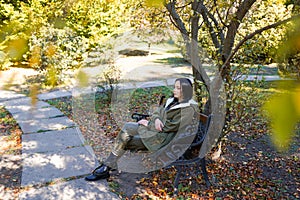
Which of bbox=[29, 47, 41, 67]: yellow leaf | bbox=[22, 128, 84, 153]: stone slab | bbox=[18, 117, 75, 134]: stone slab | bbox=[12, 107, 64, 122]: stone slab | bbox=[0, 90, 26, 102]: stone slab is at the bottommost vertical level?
bbox=[22, 128, 84, 153]: stone slab

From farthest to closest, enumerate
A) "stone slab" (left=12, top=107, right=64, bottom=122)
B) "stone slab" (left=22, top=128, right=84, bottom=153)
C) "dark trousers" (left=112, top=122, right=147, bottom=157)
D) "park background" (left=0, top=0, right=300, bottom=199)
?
"stone slab" (left=12, top=107, right=64, bottom=122) < "stone slab" (left=22, top=128, right=84, bottom=153) < "dark trousers" (left=112, top=122, right=147, bottom=157) < "park background" (left=0, top=0, right=300, bottom=199)

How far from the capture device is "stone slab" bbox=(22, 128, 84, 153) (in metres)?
3.73

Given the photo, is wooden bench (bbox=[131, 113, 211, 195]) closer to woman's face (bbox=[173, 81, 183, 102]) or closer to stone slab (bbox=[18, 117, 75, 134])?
woman's face (bbox=[173, 81, 183, 102])

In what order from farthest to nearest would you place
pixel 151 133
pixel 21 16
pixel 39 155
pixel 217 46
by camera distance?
1. pixel 39 155
2. pixel 217 46
3. pixel 151 133
4. pixel 21 16

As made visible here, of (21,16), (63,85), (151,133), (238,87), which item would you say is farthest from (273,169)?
(63,85)

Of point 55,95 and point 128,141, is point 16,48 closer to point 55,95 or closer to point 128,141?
point 128,141

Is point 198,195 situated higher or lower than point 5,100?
lower

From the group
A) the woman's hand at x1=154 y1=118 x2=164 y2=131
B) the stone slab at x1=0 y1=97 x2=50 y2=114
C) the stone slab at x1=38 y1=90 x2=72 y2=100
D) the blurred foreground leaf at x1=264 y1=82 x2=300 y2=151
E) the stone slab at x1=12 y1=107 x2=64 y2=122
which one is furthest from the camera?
the stone slab at x1=38 y1=90 x2=72 y2=100

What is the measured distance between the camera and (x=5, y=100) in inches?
239

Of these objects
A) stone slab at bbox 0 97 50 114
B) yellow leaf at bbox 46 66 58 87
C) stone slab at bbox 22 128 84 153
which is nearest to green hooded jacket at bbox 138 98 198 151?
stone slab at bbox 22 128 84 153

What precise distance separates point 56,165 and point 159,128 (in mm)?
1288

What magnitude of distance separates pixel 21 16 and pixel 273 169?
3107 millimetres

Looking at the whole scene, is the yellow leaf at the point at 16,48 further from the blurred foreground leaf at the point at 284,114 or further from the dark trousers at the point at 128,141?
the dark trousers at the point at 128,141

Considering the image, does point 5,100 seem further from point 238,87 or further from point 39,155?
point 238,87
